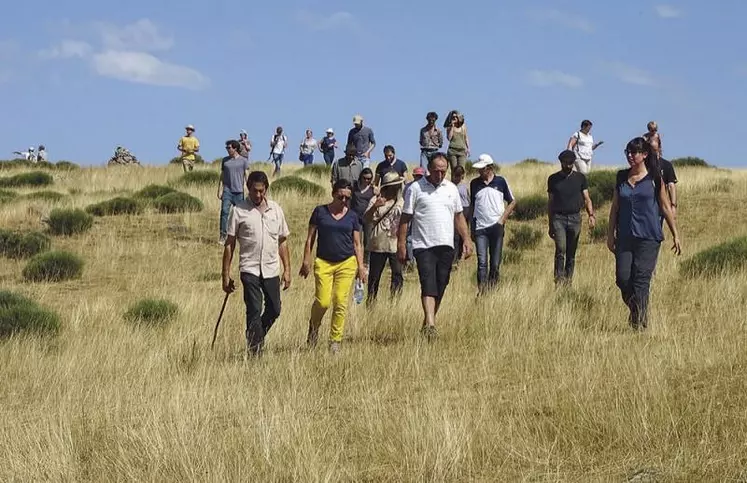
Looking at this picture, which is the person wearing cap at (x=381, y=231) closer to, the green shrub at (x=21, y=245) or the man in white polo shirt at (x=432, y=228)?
the man in white polo shirt at (x=432, y=228)

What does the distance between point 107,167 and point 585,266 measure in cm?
2432

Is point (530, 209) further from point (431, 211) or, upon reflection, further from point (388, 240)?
point (431, 211)

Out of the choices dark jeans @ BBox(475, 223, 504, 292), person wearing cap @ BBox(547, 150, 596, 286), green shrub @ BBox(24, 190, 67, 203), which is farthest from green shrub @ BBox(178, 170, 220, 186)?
person wearing cap @ BBox(547, 150, 596, 286)

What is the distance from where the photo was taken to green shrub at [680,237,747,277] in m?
15.2

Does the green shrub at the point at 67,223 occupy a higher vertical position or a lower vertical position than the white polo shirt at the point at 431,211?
lower

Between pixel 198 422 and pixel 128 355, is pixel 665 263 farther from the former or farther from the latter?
pixel 198 422

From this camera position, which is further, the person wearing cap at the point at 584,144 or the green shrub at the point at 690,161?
the green shrub at the point at 690,161

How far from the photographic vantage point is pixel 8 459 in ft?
24.0

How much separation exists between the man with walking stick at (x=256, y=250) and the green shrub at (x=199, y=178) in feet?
64.4

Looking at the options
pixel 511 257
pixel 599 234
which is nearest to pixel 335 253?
pixel 511 257

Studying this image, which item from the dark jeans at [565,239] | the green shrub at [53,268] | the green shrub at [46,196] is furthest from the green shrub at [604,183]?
the green shrub at [46,196]

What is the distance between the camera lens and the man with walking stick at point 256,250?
10445 millimetres

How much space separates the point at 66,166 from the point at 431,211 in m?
34.3

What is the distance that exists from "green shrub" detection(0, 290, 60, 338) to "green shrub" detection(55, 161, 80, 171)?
89.7ft
